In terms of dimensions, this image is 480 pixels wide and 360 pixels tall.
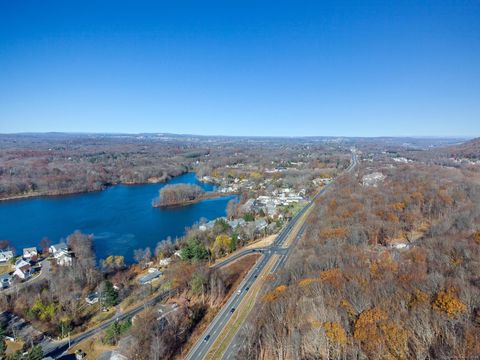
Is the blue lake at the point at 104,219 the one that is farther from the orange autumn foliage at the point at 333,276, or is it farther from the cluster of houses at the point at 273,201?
the orange autumn foliage at the point at 333,276

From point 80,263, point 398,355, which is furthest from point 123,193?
point 398,355

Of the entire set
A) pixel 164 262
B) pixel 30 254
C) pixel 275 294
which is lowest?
pixel 30 254

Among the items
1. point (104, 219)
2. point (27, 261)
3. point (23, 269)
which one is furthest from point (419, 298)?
point (104, 219)

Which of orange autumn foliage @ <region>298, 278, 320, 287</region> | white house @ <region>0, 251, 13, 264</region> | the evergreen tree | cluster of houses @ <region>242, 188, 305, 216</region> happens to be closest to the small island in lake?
cluster of houses @ <region>242, 188, 305, 216</region>

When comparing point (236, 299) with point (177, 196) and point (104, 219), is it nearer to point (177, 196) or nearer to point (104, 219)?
point (104, 219)

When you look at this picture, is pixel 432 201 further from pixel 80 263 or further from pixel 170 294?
pixel 80 263
